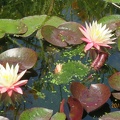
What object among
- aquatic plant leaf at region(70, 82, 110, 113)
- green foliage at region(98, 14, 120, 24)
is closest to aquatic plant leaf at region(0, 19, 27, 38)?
green foliage at region(98, 14, 120, 24)

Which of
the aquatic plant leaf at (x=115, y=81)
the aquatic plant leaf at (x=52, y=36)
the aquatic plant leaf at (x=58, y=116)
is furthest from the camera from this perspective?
the aquatic plant leaf at (x=52, y=36)

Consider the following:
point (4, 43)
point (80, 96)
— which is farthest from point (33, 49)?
point (80, 96)

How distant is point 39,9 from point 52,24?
334 mm

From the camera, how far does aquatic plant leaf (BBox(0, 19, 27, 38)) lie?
2449 mm

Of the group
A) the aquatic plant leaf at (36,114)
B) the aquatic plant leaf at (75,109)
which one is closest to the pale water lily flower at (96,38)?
the aquatic plant leaf at (75,109)

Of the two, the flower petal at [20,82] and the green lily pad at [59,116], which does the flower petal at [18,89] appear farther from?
the green lily pad at [59,116]

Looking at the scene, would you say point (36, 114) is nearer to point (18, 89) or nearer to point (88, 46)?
point (18, 89)

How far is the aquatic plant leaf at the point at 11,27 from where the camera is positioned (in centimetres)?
245

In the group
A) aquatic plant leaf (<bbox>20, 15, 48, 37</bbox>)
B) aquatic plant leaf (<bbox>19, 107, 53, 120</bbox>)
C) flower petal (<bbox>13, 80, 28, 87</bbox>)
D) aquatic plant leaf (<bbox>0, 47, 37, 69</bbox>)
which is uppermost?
aquatic plant leaf (<bbox>20, 15, 48, 37</bbox>)

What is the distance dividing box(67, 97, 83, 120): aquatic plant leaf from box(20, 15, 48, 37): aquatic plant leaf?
0.72 metres

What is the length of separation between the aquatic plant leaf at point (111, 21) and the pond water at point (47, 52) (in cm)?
16

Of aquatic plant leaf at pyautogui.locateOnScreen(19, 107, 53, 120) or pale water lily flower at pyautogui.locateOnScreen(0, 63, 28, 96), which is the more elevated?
pale water lily flower at pyautogui.locateOnScreen(0, 63, 28, 96)

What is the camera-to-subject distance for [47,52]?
7.73 ft

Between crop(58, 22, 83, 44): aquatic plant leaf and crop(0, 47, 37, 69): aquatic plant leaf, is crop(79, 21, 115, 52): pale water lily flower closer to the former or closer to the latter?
crop(58, 22, 83, 44): aquatic plant leaf
